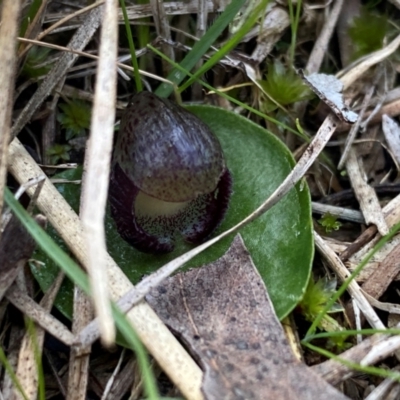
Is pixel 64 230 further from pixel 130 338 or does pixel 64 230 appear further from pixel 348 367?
pixel 348 367

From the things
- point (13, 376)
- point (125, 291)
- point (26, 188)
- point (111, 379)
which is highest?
point (26, 188)

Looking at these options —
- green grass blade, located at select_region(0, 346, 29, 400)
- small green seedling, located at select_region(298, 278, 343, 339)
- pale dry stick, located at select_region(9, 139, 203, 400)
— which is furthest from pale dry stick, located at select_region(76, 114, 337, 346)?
small green seedling, located at select_region(298, 278, 343, 339)

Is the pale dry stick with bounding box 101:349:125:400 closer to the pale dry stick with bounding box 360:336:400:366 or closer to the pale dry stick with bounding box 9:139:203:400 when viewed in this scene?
the pale dry stick with bounding box 9:139:203:400

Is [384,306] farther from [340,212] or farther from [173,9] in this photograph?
[173,9]

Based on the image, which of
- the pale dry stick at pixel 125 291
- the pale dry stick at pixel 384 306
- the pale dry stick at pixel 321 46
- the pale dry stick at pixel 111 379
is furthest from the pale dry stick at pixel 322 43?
the pale dry stick at pixel 111 379

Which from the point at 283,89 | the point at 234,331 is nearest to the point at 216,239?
the point at 234,331
